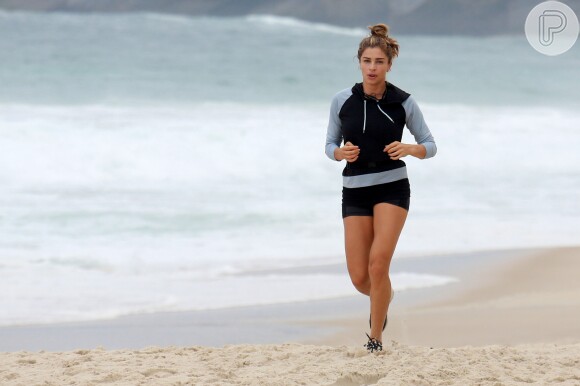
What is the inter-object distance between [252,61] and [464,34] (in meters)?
20.8

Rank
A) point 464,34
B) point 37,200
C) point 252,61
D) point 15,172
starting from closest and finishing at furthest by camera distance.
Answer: point 37,200 → point 15,172 → point 252,61 → point 464,34

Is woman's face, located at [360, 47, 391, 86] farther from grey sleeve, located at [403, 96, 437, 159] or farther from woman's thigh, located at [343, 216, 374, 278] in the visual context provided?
woman's thigh, located at [343, 216, 374, 278]

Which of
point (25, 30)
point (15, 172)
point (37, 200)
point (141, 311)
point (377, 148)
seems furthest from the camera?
point (25, 30)

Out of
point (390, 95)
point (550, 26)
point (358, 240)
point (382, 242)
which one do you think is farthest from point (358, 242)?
point (550, 26)

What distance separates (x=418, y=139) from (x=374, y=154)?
337mm

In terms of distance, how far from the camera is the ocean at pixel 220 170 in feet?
28.9

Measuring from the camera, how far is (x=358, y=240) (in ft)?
17.4

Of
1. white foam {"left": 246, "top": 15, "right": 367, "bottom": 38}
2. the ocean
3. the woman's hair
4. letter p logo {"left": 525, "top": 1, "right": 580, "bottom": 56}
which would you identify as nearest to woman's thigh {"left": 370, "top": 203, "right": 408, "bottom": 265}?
the woman's hair

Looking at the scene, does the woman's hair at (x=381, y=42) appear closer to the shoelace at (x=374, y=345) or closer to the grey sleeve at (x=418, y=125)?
the grey sleeve at (x=418, y=125)

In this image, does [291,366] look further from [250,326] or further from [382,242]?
[250,326]

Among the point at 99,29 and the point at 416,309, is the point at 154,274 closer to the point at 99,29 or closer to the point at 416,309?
the point at 416,309

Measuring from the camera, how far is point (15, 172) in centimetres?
1549

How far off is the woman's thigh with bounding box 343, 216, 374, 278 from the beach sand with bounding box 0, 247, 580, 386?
51cm

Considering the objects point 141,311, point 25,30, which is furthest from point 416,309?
point 25,30
